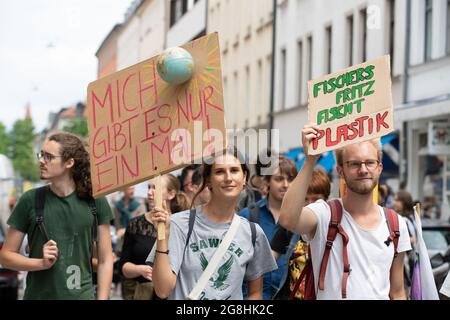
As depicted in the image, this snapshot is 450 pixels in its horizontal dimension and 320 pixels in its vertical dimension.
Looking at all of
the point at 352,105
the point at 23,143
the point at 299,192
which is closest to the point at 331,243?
the point at 299,192

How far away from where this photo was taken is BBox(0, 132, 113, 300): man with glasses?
20.4 ft

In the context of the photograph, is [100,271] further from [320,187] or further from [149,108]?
[320,187]

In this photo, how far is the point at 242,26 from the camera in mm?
42844

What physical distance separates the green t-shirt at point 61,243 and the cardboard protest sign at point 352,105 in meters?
1.60

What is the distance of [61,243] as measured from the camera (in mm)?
6238

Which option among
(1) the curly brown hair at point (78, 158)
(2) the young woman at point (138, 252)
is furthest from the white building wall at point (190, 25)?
(1) the curly brown hair at point (78, 158)

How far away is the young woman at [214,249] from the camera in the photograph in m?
5.59

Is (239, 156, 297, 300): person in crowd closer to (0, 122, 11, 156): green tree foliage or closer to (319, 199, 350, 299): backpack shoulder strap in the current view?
(319, 199, 350, 299): backpack shoulder strap

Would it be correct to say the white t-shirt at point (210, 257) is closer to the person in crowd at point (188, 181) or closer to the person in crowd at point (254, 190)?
the person in crowd at point (254, 190)

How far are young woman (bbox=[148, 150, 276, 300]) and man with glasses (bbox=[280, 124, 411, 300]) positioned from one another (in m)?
0.50

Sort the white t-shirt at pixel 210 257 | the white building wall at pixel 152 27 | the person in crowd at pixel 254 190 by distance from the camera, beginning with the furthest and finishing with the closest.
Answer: the white building wall at pixel 152 27, the person in crowd at pixel 254 190, the white t-shirt at pixel 210 257

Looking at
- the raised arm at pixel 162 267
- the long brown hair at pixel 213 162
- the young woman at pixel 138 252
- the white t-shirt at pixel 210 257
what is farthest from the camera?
the young woman at pixel 138 252

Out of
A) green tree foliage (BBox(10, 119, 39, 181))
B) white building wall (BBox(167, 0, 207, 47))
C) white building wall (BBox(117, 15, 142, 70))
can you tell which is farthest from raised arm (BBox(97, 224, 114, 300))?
green tree foliage (BBox(10, 119, 39, 181))
